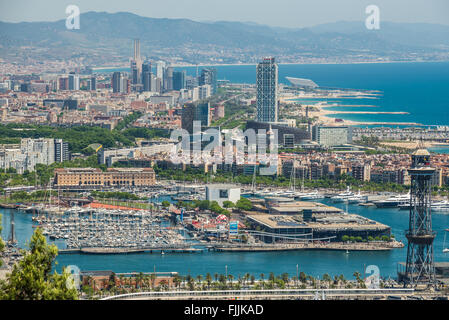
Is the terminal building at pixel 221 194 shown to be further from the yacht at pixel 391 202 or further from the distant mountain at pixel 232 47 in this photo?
the distant mountain at pixel 232 47

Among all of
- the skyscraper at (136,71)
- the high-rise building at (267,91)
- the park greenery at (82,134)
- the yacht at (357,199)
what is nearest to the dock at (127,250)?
the yacht at (357,199)

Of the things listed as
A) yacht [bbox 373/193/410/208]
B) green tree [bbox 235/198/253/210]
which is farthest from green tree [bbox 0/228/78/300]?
yacht [bbox 373/193/410/208]

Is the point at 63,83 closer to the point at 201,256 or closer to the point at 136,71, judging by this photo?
the point at 136,71

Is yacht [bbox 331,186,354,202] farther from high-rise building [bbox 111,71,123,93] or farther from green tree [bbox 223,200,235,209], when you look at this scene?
high-rise building [bbox 111,71,123,93]

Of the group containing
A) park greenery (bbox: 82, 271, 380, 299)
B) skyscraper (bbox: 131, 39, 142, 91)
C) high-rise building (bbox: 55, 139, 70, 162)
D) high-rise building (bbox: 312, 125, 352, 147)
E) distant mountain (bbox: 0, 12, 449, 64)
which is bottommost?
park greenery (bbox: 82, 271, 380, 299)

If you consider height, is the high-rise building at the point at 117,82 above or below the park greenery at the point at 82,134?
above
